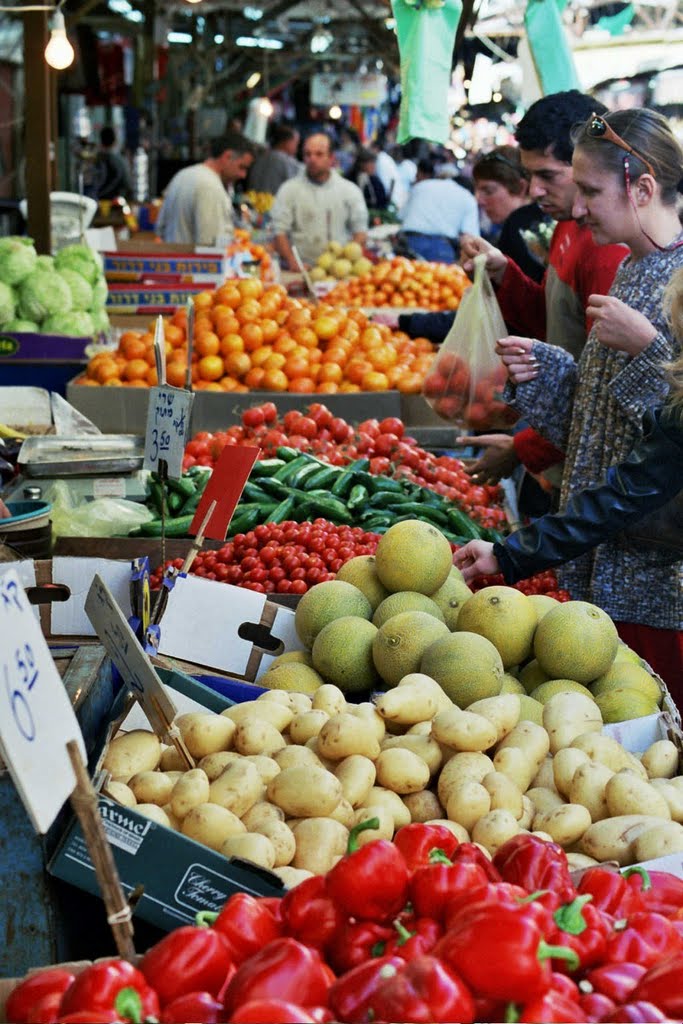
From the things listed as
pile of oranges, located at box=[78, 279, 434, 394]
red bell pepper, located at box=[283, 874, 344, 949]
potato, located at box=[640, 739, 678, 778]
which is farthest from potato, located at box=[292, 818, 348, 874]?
pile of oranges, located at box=[78, 279, 434, 394]

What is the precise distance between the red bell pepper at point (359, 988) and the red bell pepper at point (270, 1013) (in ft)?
0.20

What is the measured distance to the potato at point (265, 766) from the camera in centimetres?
201

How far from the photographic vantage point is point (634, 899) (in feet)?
4.96

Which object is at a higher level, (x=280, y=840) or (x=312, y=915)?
(x=312, y=915)

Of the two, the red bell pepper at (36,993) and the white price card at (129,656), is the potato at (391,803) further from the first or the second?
the red bell pepper at (36,993)

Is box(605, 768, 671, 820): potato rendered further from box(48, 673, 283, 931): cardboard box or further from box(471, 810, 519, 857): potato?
box(48, 673, 283, 931): cardboard box

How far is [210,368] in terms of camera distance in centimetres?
616

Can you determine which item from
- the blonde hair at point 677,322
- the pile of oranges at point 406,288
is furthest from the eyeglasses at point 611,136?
the pile of oranges at point 406,288

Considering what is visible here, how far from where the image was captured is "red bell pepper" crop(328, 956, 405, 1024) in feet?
3.83

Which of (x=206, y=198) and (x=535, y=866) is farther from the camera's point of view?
(x=206, y=198)

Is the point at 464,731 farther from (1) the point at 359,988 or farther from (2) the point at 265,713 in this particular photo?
(1) the point at 359,988

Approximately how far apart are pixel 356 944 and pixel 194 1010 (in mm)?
204

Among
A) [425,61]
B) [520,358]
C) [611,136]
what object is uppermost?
[425,61]

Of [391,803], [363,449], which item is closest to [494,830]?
[391,803]
